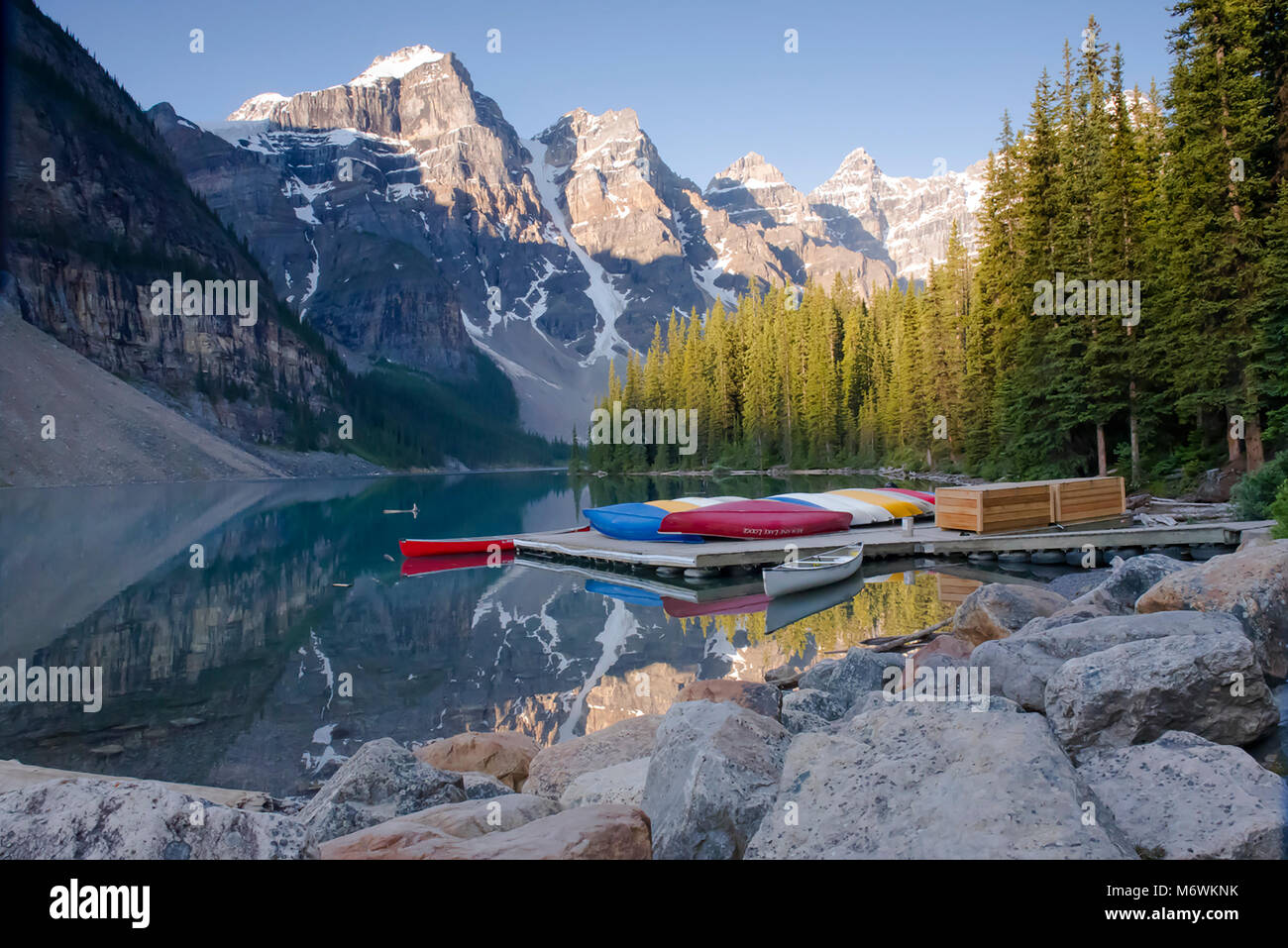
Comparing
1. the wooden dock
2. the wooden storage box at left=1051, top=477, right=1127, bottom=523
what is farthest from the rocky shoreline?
the wooden storage box at left=1051, top=477, right=1127, bottom=523

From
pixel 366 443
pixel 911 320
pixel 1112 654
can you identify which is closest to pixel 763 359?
pixel 911 320

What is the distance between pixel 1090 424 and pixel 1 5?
37.7 metres

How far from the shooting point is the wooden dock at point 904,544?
744 inches

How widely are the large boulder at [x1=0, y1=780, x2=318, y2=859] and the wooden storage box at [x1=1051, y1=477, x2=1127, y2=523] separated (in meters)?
24.3

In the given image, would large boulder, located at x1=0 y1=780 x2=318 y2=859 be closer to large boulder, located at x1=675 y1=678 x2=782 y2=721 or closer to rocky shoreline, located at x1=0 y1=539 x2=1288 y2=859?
rocky shoreline, located at x1=0 y1=539 x2=1288 y2=859

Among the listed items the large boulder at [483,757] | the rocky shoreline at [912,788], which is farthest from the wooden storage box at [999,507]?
the large boulder at [483,757]

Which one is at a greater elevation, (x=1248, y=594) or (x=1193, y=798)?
(x=1248, y=594)

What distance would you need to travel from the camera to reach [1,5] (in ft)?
13.2

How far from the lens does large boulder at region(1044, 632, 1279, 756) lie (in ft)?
16.5

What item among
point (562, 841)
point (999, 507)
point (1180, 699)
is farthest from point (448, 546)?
point (1180, 699)

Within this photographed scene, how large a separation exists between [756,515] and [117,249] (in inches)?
5089

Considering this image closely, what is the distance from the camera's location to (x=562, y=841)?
154 inches

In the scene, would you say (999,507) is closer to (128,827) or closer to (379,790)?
(379,790)
